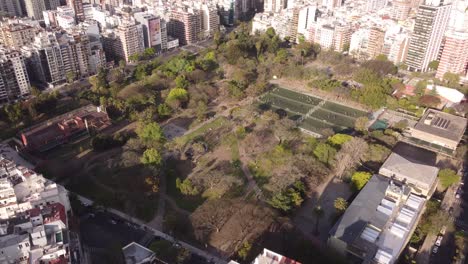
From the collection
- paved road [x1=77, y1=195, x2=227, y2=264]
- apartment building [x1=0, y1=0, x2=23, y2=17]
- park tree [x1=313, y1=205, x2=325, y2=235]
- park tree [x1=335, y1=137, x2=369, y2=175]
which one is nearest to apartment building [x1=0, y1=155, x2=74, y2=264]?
paved road [x1=77, y1=195, x2=227, y2=264]

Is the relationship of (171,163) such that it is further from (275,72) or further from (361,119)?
(275,72)

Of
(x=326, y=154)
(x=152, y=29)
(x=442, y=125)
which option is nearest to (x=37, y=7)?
(x=152, y=29)

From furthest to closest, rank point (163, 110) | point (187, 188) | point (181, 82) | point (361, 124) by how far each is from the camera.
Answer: point (181, 82), point (163, 110), point (361, 124), point (187, 188)

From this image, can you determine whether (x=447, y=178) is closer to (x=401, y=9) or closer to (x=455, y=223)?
(x=455, y=223)

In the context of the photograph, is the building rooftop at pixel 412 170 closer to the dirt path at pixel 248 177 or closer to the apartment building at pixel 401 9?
the dirt path at pixel 248 177

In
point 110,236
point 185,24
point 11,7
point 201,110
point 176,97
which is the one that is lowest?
point 110,236

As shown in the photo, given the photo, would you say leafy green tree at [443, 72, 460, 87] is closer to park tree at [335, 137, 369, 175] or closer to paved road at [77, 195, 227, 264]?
park tree at [335, 137, 369, 175]

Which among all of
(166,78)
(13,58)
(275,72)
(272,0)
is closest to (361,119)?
(275,72)
